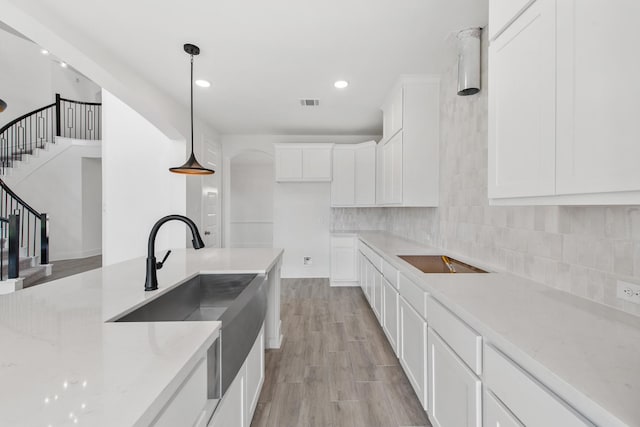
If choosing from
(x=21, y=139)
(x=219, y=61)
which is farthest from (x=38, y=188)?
(x=219, y=61)

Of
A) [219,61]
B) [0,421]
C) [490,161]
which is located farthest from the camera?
[219,61]

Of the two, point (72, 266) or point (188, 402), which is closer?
point (188, 402)

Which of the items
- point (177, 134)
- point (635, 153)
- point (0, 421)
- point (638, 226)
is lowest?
point (0, 421)

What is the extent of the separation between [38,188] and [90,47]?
6535mm

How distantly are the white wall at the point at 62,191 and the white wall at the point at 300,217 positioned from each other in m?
4.51

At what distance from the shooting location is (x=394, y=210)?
482cm

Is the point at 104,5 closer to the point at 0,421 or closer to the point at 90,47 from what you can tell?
the point at 90,47

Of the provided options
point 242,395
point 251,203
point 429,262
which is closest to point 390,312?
point 429,262

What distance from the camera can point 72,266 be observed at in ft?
21.1

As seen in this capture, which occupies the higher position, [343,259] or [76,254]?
[343,259]

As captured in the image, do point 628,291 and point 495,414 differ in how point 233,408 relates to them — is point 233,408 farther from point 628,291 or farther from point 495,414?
point 628,291

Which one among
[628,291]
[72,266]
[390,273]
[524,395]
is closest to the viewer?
[524,395]

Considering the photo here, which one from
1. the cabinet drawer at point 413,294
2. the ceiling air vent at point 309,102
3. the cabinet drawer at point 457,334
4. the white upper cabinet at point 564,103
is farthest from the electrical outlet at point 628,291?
the ceiling air vent at point 309,102

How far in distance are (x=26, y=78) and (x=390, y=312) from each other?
946 centimetres
